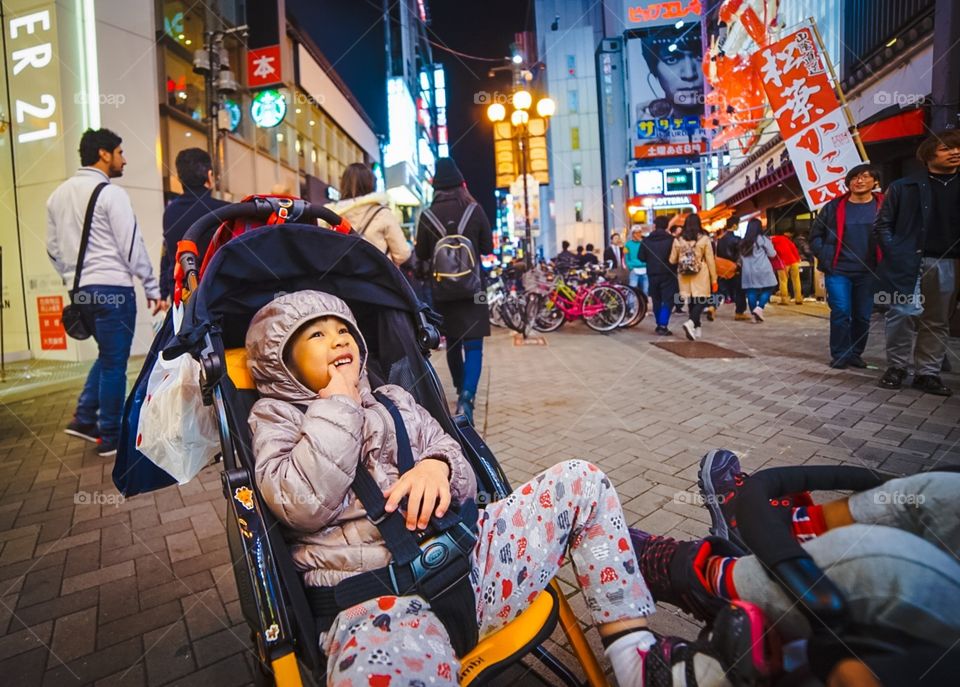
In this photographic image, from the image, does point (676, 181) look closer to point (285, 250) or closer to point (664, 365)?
point (664, 365)

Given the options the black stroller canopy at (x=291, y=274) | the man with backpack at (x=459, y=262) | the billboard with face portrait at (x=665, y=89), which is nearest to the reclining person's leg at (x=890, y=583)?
the black stroller canopy at (x=291, y=274)

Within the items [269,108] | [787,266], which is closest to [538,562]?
[269,108]

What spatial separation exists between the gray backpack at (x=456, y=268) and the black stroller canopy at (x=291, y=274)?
244 cm

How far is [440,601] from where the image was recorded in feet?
4.37

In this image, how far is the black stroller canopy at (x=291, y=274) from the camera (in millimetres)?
1823

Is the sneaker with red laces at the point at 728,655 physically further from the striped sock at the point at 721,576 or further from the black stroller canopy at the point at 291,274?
the black stroller canopy at the point at 291,274

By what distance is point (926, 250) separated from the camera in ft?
Answer: 15.6

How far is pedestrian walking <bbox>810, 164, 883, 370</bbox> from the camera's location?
5.74 m

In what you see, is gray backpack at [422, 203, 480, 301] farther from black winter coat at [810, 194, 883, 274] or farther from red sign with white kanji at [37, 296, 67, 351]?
red sign with white kanji at [37, 296, 67, 351]

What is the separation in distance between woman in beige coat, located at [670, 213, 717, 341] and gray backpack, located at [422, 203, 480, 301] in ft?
18.4

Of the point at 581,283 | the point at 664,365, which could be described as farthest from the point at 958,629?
the point at 581,283

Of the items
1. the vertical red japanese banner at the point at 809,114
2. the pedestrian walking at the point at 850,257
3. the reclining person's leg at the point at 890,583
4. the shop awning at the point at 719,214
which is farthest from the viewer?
the shop awning at the point at 719,214

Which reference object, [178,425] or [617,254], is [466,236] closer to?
[178,425]

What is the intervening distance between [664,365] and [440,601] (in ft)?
19.9
